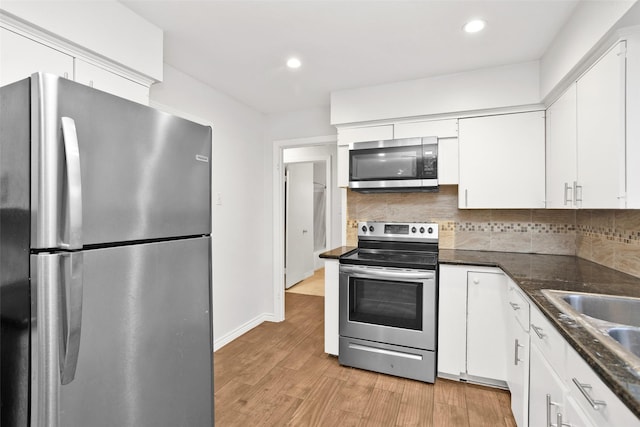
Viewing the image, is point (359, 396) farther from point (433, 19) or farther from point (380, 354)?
point (433, 19)

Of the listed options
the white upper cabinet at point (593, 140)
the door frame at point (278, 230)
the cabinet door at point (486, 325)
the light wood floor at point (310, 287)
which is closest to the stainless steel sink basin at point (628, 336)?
the white upper cabinet at point (593, 140)

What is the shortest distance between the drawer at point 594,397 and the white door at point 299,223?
4.14 m

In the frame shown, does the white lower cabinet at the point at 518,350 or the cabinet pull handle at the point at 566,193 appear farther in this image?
the cabinet pull handle at the point at 566,193

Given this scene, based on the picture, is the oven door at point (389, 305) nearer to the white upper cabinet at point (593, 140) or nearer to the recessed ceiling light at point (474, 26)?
the white upper cabinet at point (593, 140)

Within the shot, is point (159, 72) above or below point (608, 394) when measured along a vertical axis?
above

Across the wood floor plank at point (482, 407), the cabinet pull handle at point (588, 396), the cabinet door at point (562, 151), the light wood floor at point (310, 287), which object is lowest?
the wood floor plank at point (482, 407)

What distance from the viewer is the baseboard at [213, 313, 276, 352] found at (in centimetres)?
294

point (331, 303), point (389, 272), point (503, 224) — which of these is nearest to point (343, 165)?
point (389, 272)

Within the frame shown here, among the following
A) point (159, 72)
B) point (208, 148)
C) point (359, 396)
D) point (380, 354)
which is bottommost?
point (359, 396)

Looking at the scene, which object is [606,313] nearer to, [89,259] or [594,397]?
[594,397]

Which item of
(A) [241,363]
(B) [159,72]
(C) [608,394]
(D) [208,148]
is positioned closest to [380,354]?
(A) [241,363]

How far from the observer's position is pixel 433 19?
1.88 m

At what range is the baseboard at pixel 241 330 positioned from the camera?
2.94 meters

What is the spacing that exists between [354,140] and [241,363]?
2.19 m
